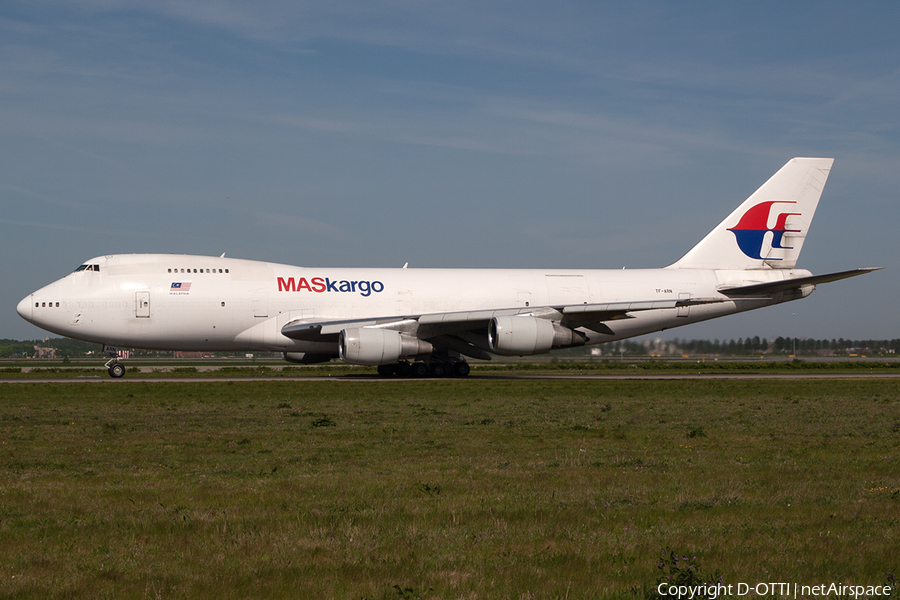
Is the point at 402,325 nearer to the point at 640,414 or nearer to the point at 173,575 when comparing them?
the point at 640,414

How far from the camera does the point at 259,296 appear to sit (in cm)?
2948

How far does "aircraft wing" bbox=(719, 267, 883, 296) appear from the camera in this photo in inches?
1136

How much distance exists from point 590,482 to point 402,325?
21.1 meters

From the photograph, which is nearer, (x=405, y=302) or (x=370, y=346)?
(x=370, y=346)

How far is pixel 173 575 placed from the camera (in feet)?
17.3

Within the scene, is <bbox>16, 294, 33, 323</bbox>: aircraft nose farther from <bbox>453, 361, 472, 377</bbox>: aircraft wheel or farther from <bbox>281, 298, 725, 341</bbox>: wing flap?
<bbox>453, 361, 472, 377</bbox>: aircraft wheel

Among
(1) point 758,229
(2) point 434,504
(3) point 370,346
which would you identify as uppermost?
(1) point 758,229

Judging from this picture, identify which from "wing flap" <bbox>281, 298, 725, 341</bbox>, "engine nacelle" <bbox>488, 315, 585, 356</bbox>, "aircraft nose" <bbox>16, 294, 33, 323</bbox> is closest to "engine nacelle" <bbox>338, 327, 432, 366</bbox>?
"wing flap" <bbox>281, 298, 725, 341</bbox>

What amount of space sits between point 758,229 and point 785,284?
4713 mm

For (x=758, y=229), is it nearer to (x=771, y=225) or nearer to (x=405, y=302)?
(x=771, y=225)

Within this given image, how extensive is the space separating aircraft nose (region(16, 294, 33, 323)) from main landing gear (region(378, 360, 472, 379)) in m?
12.8

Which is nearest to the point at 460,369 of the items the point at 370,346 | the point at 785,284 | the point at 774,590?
the point at 370,346

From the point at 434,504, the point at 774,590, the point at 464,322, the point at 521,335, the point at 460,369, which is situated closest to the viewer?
the point at 774,590

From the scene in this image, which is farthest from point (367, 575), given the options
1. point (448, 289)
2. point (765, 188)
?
point (765, 188)
